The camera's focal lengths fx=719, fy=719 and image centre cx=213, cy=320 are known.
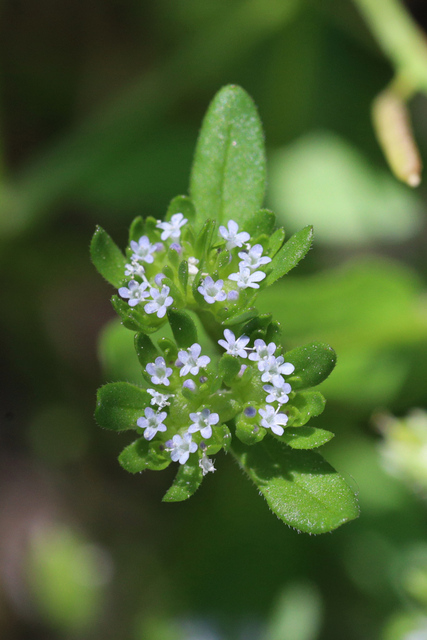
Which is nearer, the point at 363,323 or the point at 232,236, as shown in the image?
the point at 232,236

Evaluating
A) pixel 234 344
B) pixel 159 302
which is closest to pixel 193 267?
pixel 159 302

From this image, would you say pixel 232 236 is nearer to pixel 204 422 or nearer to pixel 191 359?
pixel 191 359

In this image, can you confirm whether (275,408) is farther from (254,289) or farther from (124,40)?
(124,40)

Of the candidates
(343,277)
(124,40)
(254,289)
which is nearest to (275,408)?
(254,289)

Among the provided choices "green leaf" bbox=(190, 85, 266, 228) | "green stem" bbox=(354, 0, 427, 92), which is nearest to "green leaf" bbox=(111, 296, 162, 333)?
"green leaf" bbox=(190, 85, 266, 228)

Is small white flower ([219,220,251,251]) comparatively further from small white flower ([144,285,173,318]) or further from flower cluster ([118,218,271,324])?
small white flower ([144,285,173,318])

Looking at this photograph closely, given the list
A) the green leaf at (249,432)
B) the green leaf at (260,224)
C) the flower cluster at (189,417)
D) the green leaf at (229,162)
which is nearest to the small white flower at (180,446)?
the flower cluster at (189,417)
